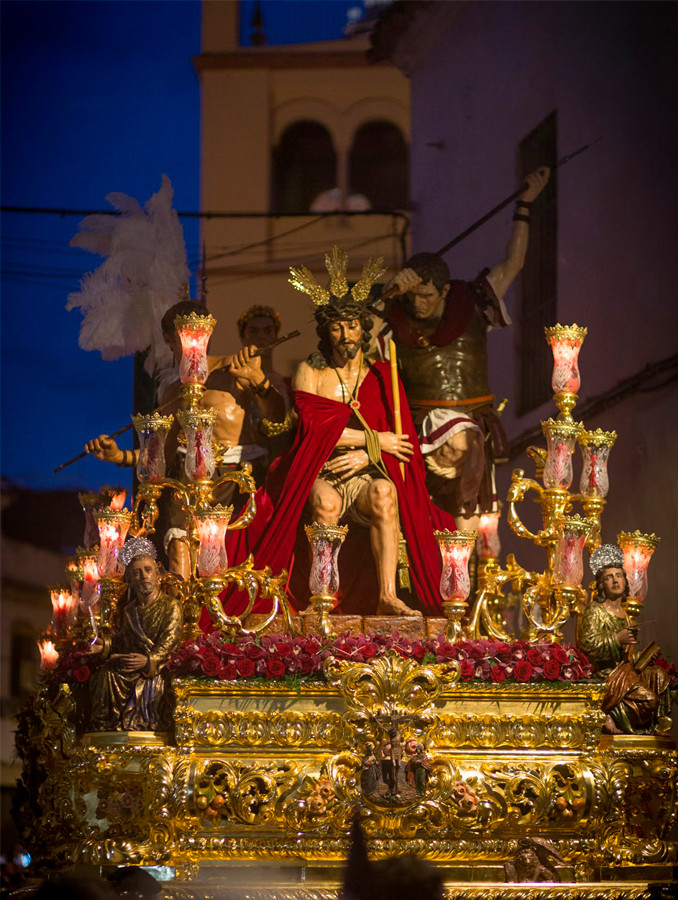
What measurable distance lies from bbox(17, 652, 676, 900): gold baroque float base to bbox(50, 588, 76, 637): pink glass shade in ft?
6.10

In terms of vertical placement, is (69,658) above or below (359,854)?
above

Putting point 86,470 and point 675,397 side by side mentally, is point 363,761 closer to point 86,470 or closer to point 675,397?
point 675,397

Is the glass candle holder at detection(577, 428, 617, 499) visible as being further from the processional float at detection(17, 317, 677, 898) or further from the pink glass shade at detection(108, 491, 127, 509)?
the pink glass shade at detection(108, 491, 127, 509)

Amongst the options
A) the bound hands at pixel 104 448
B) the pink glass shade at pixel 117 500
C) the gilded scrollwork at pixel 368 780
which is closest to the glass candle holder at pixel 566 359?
the gilded scrollwork at pixel 368 780

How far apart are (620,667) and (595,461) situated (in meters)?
1.13

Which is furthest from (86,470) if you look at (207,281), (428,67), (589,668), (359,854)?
(359,854)

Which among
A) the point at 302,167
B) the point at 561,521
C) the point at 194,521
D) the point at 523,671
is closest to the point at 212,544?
the point at 194,521

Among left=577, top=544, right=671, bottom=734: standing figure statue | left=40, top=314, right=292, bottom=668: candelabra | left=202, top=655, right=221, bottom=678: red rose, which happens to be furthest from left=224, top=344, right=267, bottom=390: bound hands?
left=577, top=544, right=671, bottom=734: standing figure statue

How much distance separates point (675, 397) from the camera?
35.6 feet

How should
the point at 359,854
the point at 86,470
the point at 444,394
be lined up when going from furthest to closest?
the point at 86,470, the point at 444,394, the point at 359,854

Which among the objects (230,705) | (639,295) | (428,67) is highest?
(428,67)

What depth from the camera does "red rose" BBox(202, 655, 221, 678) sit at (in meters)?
8.38

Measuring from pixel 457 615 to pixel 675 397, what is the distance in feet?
9.52

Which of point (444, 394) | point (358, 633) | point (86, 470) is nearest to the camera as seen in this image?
point (358, 633)
